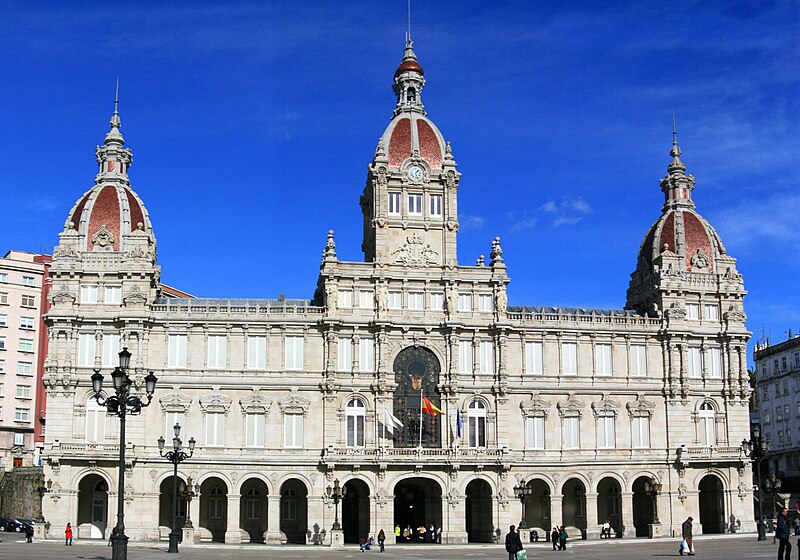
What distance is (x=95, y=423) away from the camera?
85750 mm

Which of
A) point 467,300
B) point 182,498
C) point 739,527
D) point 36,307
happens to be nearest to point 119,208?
point 182,498

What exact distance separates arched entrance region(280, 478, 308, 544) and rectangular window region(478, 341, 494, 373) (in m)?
18.3

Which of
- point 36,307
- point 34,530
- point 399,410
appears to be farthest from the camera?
point 36,307

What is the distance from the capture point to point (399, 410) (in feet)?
292

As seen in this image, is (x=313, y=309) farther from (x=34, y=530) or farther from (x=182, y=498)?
(x=34, y=530)

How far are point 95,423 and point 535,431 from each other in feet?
121

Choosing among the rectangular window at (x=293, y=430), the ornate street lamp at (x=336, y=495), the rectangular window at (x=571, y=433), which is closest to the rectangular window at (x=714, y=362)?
the rectangular window at (x=571, y=433)

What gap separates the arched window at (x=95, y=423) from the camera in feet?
281

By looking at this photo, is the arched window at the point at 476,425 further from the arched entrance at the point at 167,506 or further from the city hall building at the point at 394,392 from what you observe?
the arched entrance at the point at 167,506

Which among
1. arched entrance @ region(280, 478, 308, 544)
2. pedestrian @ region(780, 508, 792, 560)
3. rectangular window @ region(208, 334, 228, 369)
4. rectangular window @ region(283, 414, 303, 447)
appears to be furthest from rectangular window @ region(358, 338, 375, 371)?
pedestrian @ region(780, 508, 792, 560)

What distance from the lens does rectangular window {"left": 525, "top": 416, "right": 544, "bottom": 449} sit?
298 ft

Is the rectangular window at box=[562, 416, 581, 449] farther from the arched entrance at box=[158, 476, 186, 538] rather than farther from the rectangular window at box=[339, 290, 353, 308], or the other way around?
the arched entrance at box=[158, 476, 186, 538]

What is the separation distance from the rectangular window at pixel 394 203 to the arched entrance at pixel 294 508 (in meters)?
24.6

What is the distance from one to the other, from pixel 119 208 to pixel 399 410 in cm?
2971
